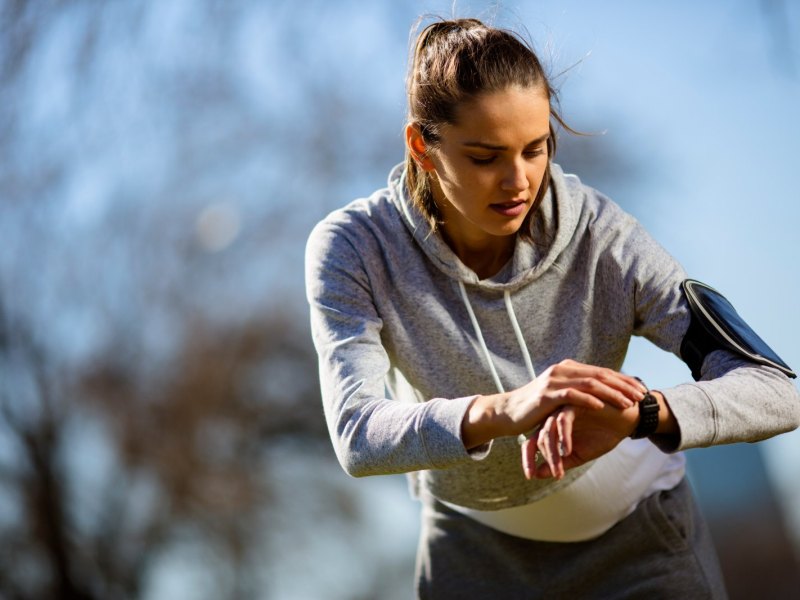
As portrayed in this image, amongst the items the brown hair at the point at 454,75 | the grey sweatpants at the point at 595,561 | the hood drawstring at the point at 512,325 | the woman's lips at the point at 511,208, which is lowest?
the grey sweatpants at the point at 595,561

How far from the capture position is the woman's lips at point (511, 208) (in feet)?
4.78

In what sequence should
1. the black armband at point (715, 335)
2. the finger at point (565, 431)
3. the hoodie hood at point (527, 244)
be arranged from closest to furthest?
the finger at point (565, 431) < the black armband at point (715, 335) < the hoodie hood at point (527, 244)

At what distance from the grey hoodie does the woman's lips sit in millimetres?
104

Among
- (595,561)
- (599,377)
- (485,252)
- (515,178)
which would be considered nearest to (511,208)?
(515,178)

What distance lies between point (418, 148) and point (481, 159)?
0.14m

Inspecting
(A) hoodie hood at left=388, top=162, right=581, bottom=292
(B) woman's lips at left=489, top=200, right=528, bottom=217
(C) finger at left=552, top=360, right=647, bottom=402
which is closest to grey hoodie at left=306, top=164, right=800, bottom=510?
(A) hoodie hood at left=388, top=162, right=581, bottom=292

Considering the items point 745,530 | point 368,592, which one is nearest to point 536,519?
point 745,530

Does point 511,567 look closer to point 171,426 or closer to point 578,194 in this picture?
point 578,194

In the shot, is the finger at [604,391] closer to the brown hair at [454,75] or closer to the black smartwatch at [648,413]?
the black smartwatch at [648,413]

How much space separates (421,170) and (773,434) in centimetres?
59

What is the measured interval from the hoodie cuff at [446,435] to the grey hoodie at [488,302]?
19 centimetres

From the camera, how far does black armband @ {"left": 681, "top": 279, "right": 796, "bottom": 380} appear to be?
1408 mm

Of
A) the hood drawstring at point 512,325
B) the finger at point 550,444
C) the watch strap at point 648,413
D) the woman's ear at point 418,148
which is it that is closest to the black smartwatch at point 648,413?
the watch strap at point 648,413

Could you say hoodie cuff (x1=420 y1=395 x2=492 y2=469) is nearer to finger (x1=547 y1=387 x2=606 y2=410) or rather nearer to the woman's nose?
finger (x1=547 y1=387 x2=606 y2=410)
